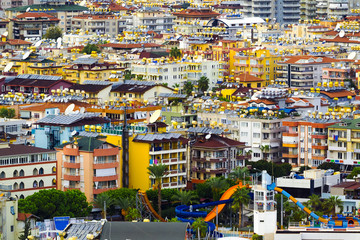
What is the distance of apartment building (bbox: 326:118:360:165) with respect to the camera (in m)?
114

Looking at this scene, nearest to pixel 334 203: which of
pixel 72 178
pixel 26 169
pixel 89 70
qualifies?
pixel 72 178

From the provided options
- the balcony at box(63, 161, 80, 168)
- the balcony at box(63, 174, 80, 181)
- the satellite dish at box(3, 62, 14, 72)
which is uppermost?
the satellite dish at box(3, 62, 14, 72)

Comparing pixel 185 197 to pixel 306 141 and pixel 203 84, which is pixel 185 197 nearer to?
pixel 306 141

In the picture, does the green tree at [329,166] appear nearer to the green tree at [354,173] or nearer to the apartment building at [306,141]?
the apartment building at [306,141]

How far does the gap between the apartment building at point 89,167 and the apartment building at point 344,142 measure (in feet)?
72.5

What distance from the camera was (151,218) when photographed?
93188mm

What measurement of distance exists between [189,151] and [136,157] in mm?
6462

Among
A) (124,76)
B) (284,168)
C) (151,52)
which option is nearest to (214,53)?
(151,52)

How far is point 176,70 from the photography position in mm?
165625

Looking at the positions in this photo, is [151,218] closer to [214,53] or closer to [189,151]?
[189,151]

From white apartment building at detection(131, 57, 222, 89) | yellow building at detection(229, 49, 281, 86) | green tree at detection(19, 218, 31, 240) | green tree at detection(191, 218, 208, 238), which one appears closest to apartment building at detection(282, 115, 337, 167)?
green tree at detection(191, 218, 208, 238)

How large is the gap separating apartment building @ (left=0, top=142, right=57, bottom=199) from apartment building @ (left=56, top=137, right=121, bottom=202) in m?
1.22

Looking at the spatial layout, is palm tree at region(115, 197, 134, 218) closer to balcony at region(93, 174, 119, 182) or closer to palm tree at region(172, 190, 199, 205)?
palm tree at region(172, 190, 199, 205)

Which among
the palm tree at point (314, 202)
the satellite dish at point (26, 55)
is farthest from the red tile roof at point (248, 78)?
the palm tree at point (314, 202)
